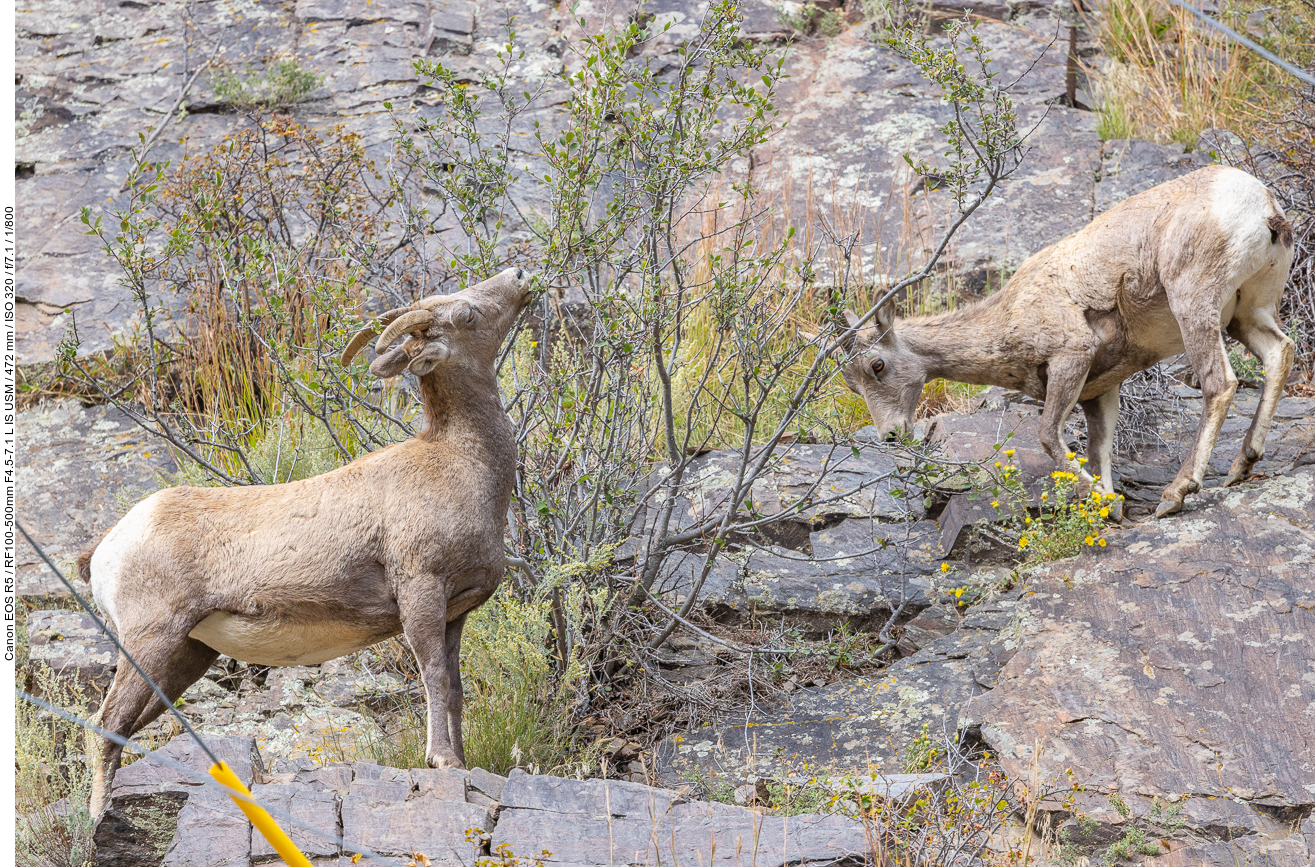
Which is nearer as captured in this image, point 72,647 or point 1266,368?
point 1266,368

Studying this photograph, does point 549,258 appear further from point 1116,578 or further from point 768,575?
point 1116,578

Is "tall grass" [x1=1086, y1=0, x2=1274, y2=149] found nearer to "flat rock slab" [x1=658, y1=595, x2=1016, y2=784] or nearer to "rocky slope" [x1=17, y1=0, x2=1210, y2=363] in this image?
"rocky slope" [x1=17, y1=0, x2=1210, y2=363]

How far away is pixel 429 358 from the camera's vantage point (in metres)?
3.96

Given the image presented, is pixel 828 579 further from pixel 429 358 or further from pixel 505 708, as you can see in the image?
pixel 429 358

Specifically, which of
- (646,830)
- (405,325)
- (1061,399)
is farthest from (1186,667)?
(405,325)

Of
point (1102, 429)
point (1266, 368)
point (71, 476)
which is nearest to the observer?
point (1266, 368)

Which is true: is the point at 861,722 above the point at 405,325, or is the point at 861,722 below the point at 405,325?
below

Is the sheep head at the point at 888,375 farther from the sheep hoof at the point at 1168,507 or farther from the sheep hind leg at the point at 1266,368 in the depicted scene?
the sheep hind leg at the point at 1266,368

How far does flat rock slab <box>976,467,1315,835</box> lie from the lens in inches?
177

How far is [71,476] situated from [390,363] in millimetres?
5244

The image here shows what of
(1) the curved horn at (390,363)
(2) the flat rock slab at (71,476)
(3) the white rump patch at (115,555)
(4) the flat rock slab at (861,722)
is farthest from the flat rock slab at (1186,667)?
(2) the flat rock slab at (71,476)

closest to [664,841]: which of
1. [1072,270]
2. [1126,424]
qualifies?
[1072,270]

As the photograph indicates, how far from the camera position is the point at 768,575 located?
6.73 m

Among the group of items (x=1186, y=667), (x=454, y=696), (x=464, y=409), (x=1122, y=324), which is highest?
(x=464, y=409)
